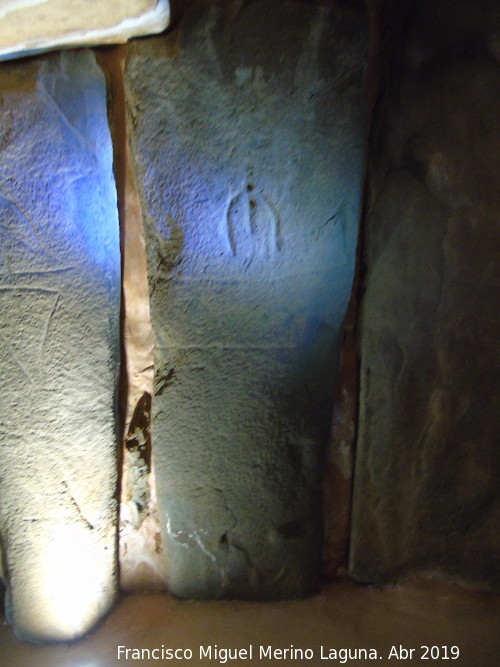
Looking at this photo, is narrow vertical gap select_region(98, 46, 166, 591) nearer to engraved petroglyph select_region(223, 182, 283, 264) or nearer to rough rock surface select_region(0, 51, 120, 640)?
rough rock surface select_region(0, 51, 120, 640)

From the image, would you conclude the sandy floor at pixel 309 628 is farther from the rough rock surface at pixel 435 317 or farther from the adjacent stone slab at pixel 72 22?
the adjacent stone slab at pixel 72 22

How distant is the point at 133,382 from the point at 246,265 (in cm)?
52

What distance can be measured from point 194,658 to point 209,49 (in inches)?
65.4

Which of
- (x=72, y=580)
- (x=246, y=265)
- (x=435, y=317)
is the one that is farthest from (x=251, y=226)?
(x=72, y=580)

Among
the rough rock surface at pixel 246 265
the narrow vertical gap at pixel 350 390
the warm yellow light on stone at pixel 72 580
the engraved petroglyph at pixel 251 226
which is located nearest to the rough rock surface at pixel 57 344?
the warm yellow light on stone at pixel 72 580

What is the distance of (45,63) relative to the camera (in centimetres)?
112

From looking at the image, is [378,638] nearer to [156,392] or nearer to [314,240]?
[156,392]

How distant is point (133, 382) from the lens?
1409 millimetres

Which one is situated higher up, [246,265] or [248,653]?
[246,265]

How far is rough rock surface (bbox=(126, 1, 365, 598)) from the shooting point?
1.08m

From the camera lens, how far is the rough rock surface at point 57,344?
1147 millimetres

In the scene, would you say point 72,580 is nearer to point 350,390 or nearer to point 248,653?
point 248,653

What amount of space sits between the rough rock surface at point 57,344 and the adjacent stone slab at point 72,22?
0.27 feet

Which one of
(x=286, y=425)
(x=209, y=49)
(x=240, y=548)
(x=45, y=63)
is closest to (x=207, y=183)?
(x=209, y=49)
